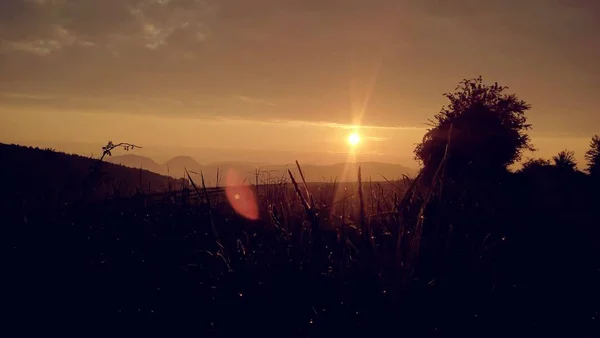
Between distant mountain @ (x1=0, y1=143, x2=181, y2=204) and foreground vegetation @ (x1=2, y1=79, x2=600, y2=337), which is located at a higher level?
distant mountain @ (x1=0, y1=143, x2=181, y2=204)

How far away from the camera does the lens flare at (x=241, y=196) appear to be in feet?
13.6

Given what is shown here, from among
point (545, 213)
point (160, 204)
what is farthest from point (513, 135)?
point (160, 204)

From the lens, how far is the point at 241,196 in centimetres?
471

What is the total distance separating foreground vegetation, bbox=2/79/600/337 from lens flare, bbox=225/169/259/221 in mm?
82

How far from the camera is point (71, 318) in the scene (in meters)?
2.72

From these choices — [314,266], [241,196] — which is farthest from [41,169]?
[314,266]

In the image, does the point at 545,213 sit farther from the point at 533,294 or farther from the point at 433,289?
the point at 433,289

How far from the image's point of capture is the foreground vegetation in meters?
2.33

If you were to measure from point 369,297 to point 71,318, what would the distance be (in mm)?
1892

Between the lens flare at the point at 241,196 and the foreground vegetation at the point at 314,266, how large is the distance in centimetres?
8

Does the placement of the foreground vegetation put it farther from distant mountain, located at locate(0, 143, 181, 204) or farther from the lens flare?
distant mountain, located at locate(0, 143, 181, 204)

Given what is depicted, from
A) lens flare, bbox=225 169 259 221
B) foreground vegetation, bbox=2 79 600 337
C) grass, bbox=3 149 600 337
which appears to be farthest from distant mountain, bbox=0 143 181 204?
grass, bbox=3 149 600 337

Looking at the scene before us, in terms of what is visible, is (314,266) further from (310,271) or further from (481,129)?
(481,129)

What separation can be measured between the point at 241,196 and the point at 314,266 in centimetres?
223
